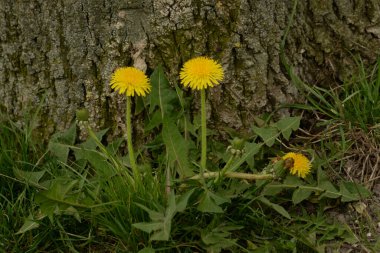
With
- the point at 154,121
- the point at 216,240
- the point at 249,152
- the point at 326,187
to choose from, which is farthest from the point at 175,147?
the point at 326,187

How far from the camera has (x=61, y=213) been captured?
2469 millimetres

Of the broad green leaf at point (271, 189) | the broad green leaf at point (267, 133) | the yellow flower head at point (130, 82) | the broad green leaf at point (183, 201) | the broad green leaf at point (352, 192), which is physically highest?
the yellow flower head at point (130, 82)

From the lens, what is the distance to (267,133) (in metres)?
2.76

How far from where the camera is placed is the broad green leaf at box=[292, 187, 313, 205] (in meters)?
2.61

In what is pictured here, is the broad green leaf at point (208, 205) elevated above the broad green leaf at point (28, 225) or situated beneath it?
elevated above

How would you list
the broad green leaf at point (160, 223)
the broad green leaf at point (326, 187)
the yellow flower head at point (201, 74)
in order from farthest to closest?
1. the broad green leaf at point (326, 187)
2. the yellow flower head at point (201, 74)
3. the broad green leaf at point (160, 223)

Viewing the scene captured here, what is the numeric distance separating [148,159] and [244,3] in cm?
74

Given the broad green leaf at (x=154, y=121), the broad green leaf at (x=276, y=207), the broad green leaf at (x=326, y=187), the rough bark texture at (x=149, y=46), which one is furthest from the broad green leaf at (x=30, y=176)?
the broad green leaf at (x=326, y=187)

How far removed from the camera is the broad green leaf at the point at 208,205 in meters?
2.35

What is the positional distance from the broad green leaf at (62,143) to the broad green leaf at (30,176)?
0.12 meters

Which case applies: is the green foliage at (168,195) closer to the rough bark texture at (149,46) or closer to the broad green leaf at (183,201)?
the broad green leaf at (183,201)

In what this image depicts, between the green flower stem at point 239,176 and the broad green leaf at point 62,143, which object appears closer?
the green flower stem at point 239,176

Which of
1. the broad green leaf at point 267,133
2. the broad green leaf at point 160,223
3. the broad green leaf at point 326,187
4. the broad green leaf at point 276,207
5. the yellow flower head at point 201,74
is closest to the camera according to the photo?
the broad green leaf at point 160,223

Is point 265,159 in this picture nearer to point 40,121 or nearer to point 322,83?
point 322,83
